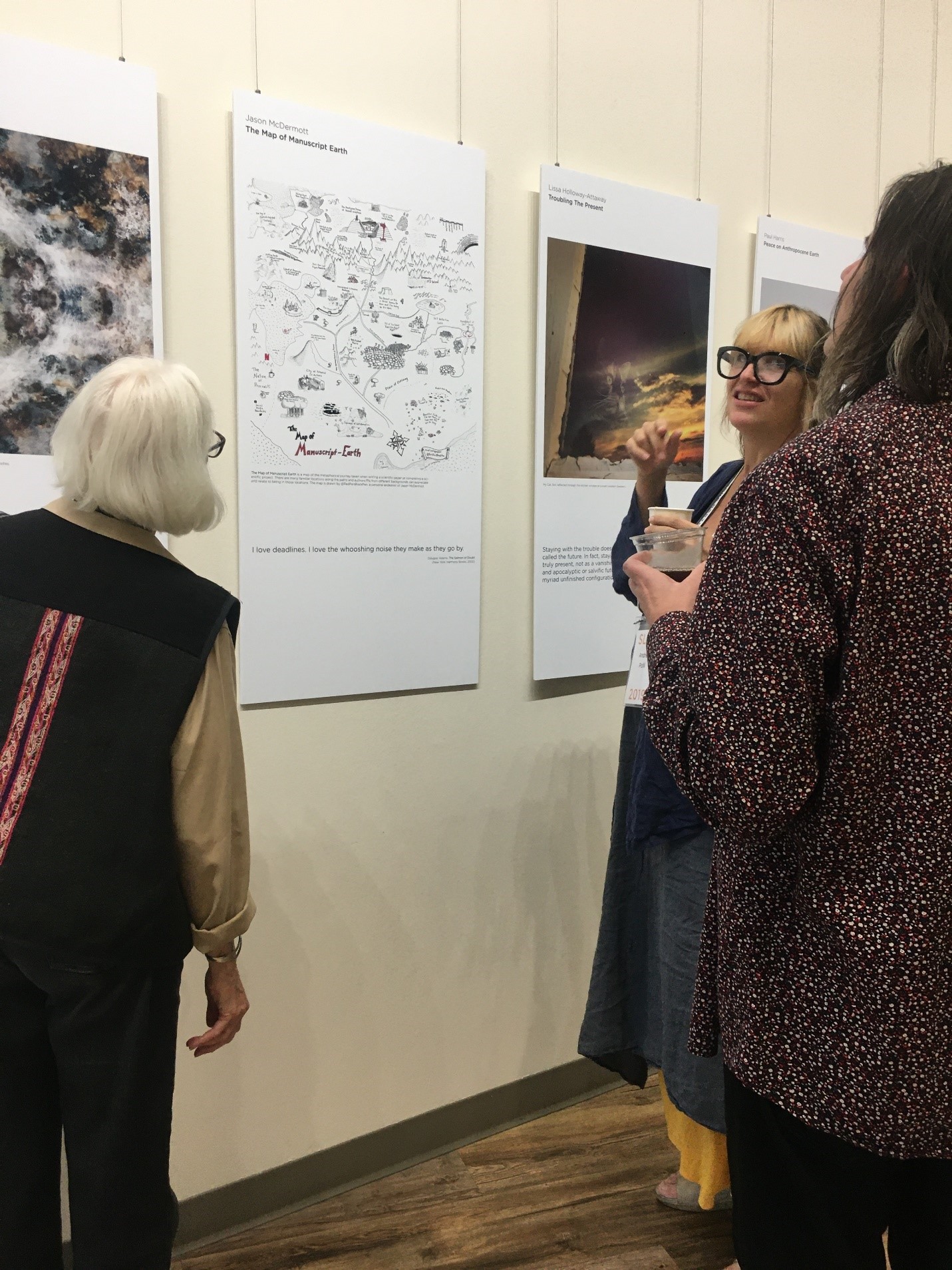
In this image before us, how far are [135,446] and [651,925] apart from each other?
1.48 metres

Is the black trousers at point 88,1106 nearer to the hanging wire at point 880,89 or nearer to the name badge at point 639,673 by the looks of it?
the name badge at point 639,673

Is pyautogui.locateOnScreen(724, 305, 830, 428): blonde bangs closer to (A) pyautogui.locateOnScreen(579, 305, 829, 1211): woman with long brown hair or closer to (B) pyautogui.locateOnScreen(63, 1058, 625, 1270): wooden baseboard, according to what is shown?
(A) pyautogui.locateOnScreen(579, 305, 829, 1211): woman with long brown hair

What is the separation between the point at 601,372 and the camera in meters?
2.50

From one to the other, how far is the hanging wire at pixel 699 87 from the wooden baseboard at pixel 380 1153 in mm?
→ 2467

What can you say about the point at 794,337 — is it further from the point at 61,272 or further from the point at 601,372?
the point at 61,272

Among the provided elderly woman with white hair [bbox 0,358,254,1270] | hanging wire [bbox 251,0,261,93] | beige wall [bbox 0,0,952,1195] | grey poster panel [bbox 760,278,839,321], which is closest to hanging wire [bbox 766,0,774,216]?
beige wall [bbox 0,0,952,1195]

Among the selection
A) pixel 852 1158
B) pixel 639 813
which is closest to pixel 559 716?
pixel 639 813

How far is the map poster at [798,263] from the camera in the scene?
2766 millimetres

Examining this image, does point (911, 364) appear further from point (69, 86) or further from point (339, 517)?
point (69, 86)

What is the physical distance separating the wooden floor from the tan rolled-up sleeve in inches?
39.9

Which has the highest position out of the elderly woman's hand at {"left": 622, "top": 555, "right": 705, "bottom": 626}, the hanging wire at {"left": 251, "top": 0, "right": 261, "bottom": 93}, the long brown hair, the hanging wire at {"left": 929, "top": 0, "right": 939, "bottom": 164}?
the hanging wire at {"left": 929, "top": 0, "right": 939, "bottom": 164}

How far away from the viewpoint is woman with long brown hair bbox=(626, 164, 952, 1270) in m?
0.95

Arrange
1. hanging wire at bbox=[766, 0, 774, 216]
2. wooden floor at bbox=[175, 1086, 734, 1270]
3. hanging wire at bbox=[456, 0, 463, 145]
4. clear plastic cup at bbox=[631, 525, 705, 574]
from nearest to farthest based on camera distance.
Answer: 1. clear plastic cup at bbox=[631, 525, 705, 574]
2. wooden floor at bbox=[175, 1086, 734, 1270]
3. hanging wire at bbox=[456, 0, 463, 145]
4. hanging wire at bbox=[766, 0, 774, 216]

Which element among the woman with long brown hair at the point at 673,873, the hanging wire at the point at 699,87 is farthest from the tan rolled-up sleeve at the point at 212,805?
the hanging wire at the point at 699,87
